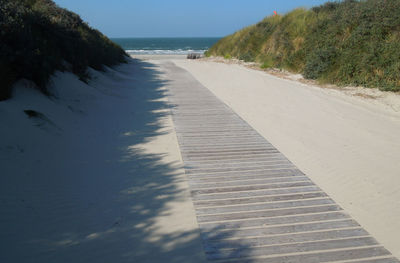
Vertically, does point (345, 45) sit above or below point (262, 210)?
above

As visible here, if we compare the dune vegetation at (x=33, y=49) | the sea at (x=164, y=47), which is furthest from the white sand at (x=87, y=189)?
the sea at (x=164, y=47)

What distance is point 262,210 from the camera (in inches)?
145

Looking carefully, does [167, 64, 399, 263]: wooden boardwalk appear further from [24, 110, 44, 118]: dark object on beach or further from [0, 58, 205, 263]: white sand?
[24, 110, 44, 118]: dark object on beach

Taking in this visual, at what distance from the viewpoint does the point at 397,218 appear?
358 cm

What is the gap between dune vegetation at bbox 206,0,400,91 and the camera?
34.2 ft

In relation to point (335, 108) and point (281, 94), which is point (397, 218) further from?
point (281, 94)

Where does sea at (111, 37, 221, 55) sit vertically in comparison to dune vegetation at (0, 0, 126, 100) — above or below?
above

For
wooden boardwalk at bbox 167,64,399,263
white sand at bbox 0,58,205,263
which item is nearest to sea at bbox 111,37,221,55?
white sand at bbox 0,58,205,263

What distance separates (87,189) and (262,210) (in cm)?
220

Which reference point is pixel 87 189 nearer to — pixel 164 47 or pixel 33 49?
pixel 33 49

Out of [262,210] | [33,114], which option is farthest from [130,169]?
[33,114]

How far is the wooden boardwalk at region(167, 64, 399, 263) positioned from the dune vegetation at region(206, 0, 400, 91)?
671 cm

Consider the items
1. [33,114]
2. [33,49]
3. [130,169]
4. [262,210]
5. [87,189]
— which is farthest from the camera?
[33,49]

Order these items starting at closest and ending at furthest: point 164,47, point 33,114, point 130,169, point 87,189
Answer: point 87,189
point 130,169
point 33,114
point 164,47
